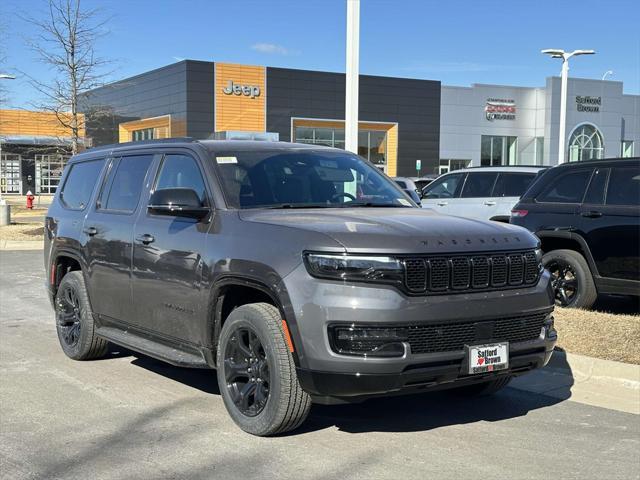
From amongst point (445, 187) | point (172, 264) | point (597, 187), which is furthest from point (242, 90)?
point (172, 264)

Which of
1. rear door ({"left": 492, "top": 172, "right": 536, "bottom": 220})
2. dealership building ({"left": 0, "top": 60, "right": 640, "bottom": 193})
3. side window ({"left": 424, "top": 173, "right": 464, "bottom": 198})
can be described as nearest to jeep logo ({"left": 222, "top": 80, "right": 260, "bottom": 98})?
dealership building ({"left": 0, "top": 60, "right": 640, "bottom": 193})

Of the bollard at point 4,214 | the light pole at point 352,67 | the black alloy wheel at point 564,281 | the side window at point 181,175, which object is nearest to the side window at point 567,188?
the black alloy wheel at point 564,281

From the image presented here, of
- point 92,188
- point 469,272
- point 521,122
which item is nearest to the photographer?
point 469,272

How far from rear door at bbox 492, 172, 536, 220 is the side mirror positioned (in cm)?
868

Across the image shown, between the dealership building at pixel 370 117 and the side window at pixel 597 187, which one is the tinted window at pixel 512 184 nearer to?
the side window at pixel 597 187

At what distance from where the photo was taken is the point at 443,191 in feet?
46.1

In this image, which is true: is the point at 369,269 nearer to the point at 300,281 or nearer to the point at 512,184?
the point at 300,281

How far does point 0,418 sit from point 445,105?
46.6 m

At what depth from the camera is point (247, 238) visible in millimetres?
4645

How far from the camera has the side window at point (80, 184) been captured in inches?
270

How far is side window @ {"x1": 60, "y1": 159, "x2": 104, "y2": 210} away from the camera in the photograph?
270 inches

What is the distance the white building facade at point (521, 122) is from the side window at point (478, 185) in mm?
36407

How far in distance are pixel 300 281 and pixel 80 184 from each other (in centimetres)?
384

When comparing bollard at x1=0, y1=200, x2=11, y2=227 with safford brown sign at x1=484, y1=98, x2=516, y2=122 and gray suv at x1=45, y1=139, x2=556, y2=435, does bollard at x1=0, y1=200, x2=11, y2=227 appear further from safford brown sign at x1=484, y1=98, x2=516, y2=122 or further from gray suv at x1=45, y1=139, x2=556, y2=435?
safford brown sign at x1=484, y1=98, x2=516, y2=122
